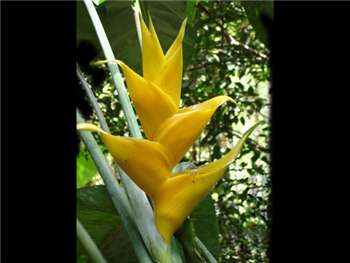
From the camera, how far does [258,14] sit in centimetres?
85

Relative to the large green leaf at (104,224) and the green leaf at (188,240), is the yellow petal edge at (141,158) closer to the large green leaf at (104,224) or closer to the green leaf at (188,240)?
the green leaf at (188,240)

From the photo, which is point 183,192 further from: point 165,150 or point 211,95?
point 211,95

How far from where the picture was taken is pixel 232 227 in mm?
1932

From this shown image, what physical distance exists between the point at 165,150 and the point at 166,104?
0.10 feet

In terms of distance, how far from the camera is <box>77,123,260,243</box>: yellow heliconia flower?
39cm

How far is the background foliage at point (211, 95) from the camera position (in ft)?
2.30

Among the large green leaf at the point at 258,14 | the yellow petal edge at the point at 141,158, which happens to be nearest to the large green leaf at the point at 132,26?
the large green leaf at the point at 258,14

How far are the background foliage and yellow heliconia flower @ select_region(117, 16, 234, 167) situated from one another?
6 centimetres

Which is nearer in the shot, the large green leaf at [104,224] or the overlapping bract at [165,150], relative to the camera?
the overlapping bract at [165,150]

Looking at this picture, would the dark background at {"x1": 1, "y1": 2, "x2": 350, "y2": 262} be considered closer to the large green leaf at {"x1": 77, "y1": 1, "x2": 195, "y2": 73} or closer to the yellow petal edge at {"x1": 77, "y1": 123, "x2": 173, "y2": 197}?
the yellow petal edge at {"x1": 77, "y1": 123, "x2": 173, "y2": 197}
